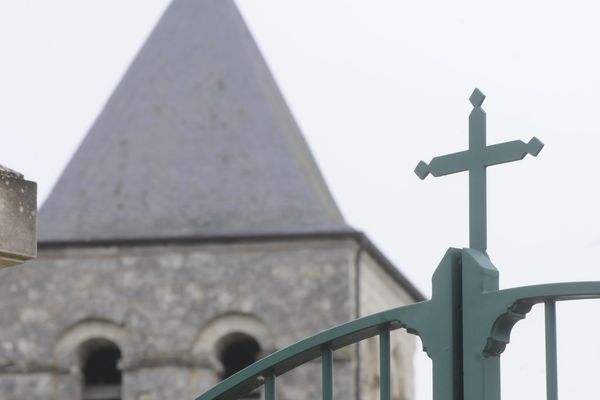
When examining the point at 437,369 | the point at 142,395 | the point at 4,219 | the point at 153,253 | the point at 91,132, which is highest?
the point at 91,132

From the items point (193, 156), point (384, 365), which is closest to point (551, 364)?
point (384, 365)

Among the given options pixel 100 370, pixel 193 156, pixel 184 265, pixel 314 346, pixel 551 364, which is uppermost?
pixel 193 156

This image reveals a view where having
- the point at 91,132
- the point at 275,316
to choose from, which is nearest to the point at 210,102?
the point at 91,132

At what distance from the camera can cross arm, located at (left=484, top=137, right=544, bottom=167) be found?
4031 mm

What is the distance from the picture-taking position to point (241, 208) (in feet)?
86.6

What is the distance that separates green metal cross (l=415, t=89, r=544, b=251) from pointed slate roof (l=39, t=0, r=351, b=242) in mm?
21947

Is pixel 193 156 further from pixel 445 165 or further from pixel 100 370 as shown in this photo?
pixel 445 165

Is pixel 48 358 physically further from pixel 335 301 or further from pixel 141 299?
pixel 335 301

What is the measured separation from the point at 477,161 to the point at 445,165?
94 mm

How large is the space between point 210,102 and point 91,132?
1.71 metres

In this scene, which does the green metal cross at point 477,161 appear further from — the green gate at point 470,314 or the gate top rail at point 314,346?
the gate top rail at point 314,346

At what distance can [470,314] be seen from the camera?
4.08 m

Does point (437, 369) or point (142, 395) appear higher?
point (142, 395)

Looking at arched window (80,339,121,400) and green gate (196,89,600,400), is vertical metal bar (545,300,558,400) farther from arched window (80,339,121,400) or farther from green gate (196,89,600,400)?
arched window (80,339,121,400)
